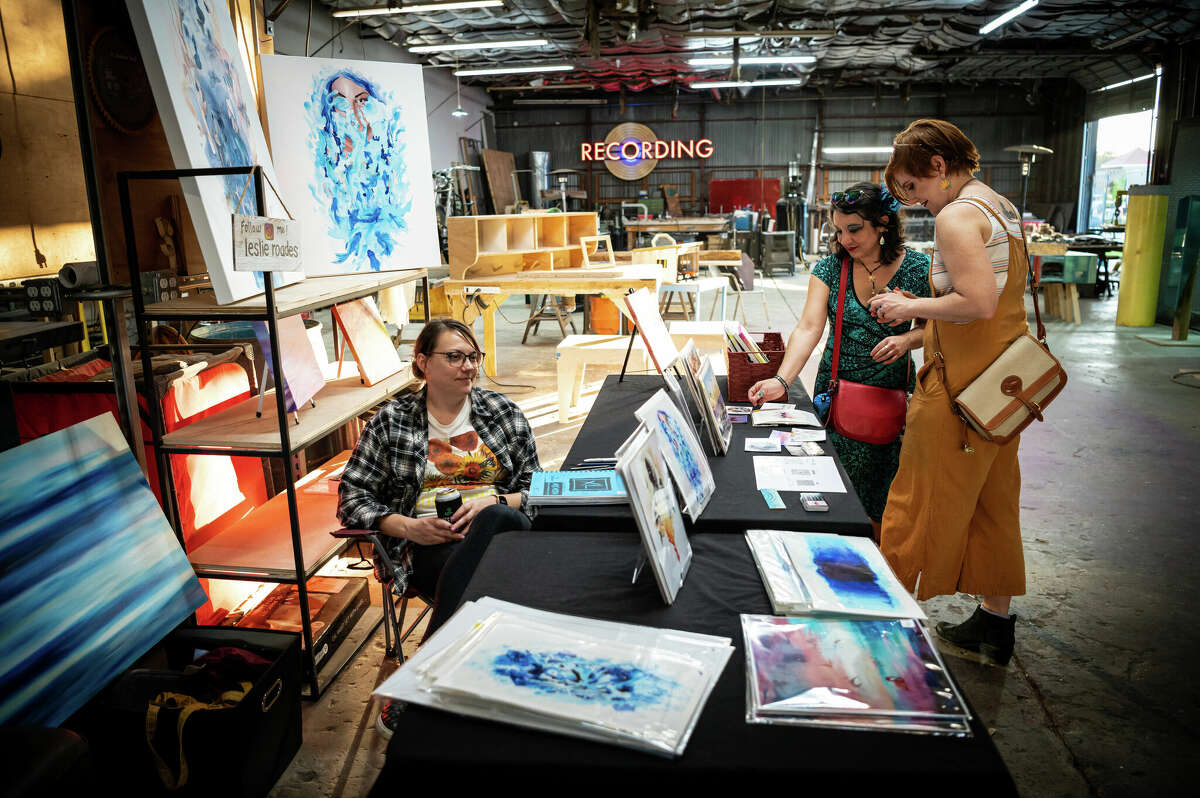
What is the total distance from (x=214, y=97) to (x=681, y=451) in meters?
1.88

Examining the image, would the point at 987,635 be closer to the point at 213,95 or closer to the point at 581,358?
the point at 213,95

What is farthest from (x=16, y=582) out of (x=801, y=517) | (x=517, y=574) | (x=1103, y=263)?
(x=1103, y=263)

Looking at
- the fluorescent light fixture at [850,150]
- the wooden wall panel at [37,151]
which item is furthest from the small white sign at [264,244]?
the fluorescent light fixture at [850,150]

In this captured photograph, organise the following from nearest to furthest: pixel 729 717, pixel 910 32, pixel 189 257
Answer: pixel 729 717 → pixel 189 257 → pixel 910 32

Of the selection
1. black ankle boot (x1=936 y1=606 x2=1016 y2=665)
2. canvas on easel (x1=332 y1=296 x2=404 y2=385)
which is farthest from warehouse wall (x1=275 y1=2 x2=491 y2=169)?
black ankle boot (x1=936 y1=606 x2=1016 y2=665)

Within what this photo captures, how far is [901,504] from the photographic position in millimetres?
2410

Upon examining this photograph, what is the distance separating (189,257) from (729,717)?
8.87 feet

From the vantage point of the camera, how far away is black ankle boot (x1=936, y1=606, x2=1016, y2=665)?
2.57 m

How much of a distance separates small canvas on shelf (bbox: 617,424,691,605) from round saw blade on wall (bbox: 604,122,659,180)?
18161mm

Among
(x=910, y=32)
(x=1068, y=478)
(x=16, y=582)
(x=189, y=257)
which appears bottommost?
(x=1068, y=478)

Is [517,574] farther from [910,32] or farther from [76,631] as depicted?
[910,32]

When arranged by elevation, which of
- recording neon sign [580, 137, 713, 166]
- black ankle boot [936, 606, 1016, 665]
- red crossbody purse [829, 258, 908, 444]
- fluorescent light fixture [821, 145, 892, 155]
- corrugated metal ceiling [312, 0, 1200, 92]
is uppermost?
corrugated metal ceiling [312, 0, 1200, 92]

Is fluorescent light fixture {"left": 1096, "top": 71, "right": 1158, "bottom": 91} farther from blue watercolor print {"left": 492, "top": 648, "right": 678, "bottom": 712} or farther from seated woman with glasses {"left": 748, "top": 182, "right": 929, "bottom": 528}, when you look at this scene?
blue watercolor print {"left": 492, "top": 648, "right": 678, "bottom": 712}

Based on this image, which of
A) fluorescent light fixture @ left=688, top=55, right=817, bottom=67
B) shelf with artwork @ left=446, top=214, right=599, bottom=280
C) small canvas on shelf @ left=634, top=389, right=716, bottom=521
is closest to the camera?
small canvas on shelf @ left=634, top=389, right=716, bottom=521
